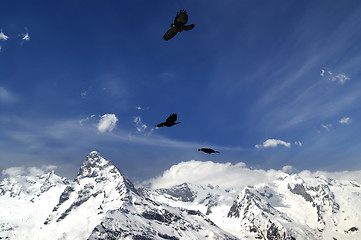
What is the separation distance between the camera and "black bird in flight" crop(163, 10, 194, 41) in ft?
31.6

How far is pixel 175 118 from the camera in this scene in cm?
983

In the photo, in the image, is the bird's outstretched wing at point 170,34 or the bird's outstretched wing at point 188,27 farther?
the bird's outstretched wing at point 170,34

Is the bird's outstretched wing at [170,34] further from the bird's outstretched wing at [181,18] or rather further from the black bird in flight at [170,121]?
the black bird in flight at [170,121]

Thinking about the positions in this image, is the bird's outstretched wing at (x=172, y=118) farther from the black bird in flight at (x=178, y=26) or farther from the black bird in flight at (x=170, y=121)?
the black bird in flight at (x=178, y=26)

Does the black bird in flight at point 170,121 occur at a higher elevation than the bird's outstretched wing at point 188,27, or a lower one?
lower

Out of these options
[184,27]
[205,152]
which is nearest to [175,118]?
[205,152]

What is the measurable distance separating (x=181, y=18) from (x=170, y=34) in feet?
2.43

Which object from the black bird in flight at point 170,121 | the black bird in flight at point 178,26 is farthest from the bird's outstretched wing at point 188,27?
the black bird in flight at point 170,121

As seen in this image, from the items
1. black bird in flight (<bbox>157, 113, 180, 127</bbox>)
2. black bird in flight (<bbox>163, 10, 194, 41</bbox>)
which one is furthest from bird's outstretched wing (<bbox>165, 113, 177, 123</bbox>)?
black bird in flight (<bbox>163, 10, 194, 41</bbox>)

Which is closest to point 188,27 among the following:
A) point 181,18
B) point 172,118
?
point 181,18

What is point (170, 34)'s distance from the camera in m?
10.2

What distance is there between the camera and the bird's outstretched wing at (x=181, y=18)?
31.2 ft

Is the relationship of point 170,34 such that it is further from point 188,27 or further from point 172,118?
point 172,118

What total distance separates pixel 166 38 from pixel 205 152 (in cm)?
483
